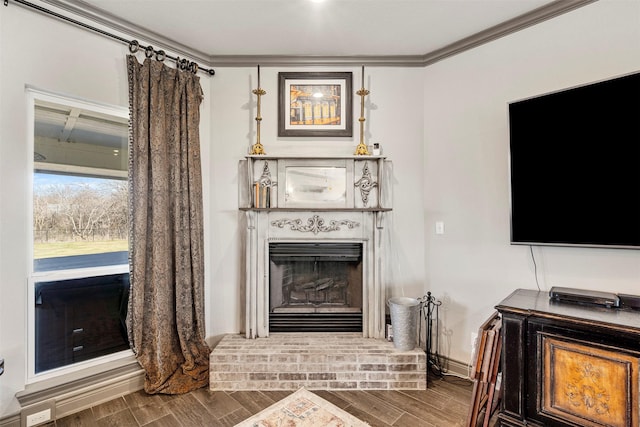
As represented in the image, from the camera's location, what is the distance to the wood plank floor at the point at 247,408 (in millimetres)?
1917

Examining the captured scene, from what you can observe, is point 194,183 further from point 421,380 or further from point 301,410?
point 421,380

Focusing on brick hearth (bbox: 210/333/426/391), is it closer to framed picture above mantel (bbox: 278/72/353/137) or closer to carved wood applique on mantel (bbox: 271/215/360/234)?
carved wood applique on mantel (bbox: 271/215/360/234)

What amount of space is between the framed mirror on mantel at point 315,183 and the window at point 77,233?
103 cm

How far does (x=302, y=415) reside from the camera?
195 cm

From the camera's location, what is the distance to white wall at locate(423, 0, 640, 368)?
185cm

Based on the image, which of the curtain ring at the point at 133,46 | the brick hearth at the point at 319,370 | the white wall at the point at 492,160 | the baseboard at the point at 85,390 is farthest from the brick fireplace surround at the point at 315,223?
the curtain ring at the point at 133,46

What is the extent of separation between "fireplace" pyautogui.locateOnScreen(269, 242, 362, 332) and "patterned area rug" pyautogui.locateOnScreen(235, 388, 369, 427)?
2.16ft

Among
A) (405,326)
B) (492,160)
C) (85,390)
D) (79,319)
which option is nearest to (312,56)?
(492,160)

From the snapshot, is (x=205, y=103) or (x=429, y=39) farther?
(x=205, y=103)

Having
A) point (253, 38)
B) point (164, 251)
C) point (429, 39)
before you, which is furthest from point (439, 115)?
point (164, 251)

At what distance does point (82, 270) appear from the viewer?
2113 millimetres

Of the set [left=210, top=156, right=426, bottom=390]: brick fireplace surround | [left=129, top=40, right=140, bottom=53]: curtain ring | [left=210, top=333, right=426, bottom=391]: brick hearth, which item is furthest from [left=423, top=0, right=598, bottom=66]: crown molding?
[left=210, top=333, right=426, bottom=391]: brick hearth

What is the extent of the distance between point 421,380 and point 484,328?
0.72 m

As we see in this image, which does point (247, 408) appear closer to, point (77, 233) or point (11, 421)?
point (11, 421)
